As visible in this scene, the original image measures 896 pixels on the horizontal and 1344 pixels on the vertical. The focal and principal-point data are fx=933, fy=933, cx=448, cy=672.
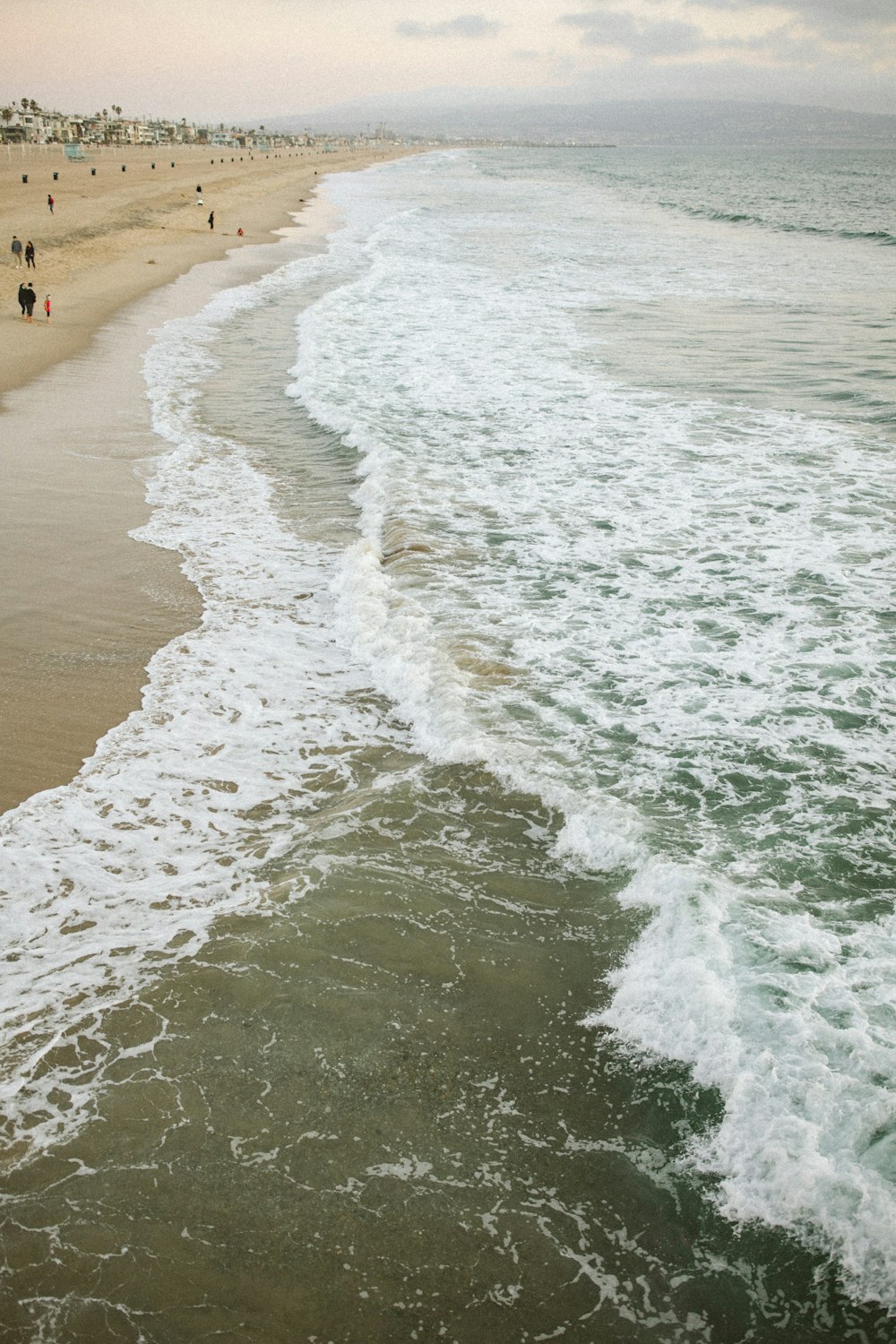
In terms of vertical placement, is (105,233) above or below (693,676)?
above

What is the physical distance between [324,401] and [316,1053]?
46.5ft

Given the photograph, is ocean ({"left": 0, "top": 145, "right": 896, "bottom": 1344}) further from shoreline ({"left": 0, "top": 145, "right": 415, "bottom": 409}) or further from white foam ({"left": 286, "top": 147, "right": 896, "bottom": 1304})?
shoreline ({"left": 0, "top": 145, "right": 415, "bottom": 409})

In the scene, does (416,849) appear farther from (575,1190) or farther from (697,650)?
(697,650)

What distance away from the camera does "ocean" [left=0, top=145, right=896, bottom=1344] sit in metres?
3.72

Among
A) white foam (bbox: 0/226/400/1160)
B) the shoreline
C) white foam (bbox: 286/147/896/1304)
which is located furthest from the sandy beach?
white foam (bbox: 286/147/896/1304)

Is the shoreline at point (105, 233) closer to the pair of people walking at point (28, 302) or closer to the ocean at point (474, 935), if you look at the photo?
the pair of people walking at point (28, 302)

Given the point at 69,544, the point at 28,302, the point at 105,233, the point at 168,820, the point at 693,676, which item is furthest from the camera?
the point at 105,233

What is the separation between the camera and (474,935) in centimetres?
532

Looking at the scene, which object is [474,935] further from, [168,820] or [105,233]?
[105,233]

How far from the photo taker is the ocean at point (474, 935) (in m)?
3.72

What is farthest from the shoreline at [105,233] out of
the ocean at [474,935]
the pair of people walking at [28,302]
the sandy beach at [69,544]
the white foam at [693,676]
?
the ocean at [474,935]

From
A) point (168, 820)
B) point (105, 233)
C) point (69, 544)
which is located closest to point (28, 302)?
point (69, 544)

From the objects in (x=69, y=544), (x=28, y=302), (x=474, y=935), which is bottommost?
(x=474, y=935)

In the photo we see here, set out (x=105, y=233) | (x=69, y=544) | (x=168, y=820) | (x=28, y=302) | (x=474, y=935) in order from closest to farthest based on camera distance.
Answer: (x=474, y=935), (x=168, y=820), (x=69, y=544), (x=28, y=302), (x=105, y=233)
